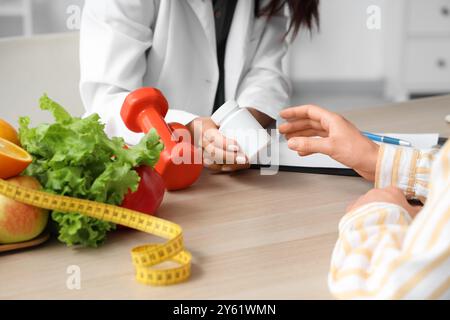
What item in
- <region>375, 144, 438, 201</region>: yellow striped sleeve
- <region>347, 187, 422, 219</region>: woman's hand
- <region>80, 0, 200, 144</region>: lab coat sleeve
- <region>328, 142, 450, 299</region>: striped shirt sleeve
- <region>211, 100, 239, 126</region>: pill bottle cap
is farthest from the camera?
<region>80, 0, 200, 144</region>: lab coat sleeve

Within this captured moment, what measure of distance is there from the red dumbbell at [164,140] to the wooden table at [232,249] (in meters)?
0.03

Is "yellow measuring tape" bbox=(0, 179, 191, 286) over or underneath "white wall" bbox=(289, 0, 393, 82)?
over

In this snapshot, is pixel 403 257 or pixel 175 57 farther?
pixel 175 57

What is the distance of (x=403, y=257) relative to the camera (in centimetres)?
61

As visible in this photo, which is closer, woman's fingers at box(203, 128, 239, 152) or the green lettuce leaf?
the green lettuce leaf

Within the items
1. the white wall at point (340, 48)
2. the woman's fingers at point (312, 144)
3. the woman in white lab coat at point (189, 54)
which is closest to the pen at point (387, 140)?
the woman's fingers at point (312, 144)

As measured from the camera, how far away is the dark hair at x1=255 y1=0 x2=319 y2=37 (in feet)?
5.10

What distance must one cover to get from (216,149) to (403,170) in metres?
0.30

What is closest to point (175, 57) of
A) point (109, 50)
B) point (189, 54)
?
point (189, 54)

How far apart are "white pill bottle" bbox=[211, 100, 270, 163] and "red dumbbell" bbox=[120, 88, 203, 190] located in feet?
0.26

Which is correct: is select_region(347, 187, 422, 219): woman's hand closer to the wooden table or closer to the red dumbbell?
the wooden table

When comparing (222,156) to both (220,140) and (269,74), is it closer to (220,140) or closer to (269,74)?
(220,140)

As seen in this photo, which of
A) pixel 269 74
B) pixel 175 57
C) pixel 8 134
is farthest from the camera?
pixel 269 74

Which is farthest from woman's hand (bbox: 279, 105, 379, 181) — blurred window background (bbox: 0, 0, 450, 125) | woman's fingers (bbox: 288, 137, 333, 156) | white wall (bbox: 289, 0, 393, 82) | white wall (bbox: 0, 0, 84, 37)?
white wall (bbox: 289, 0, 393, 82)
